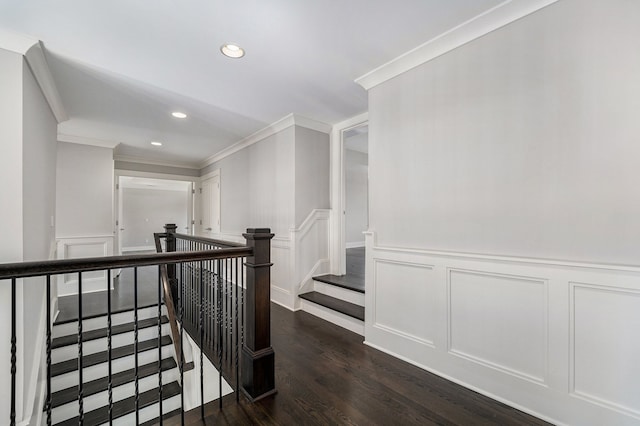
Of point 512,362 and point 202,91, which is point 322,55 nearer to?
point 202,91

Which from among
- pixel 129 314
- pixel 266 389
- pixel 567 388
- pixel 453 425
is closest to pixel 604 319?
pixel 567 388

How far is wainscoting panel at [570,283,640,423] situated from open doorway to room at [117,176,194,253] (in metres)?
9.34

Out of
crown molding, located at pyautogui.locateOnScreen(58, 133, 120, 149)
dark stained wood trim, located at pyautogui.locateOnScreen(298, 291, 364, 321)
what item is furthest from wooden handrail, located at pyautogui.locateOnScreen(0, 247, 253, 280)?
crown molding, located at pyautogui.locateOnScreen(58, 133, 120, 149)

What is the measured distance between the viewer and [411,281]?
7.42 ft

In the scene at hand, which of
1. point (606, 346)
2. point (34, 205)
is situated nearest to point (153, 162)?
point (34, 205)

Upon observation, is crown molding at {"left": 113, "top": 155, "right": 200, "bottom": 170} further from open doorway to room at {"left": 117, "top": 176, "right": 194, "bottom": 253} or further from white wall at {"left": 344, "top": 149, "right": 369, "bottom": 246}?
white wall at {"left": 344, "top": 149, "right": 369, "bottom": 246}

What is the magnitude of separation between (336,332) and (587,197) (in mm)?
2272

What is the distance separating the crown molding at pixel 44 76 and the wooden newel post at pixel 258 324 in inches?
84.9

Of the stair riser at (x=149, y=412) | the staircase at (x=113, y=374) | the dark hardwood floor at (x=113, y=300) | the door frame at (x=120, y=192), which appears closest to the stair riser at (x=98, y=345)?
the staircase at (x=113, y=374)

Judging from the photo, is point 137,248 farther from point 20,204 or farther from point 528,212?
point 528,212

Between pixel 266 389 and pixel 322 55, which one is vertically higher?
pixel 322 55

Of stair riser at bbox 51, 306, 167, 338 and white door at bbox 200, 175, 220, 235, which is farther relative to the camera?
white door at bbox 200, 175, 220, 235

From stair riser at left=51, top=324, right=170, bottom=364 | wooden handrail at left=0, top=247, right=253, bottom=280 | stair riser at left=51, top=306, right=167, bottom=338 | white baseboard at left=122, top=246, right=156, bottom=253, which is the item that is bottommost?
stair riser at left=51, top=324, right=170, bottom=364

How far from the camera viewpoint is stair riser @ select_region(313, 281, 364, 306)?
3.10 meters
